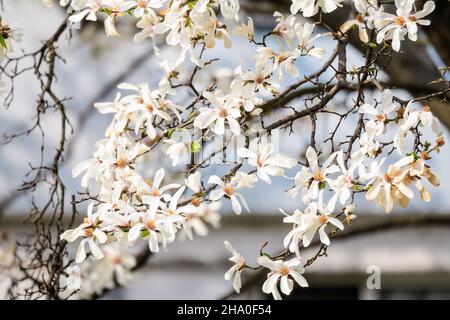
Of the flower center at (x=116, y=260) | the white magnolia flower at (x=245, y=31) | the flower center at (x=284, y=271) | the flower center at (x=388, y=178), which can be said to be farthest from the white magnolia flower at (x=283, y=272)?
the flower center at (x=116, y=260)

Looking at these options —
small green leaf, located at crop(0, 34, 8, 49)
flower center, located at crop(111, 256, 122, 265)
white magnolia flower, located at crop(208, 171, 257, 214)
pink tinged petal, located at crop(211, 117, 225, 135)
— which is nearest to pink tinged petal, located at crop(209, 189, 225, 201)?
white magnolia flower, located at crop(208, 171, 257, 214)

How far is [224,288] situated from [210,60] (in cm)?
285

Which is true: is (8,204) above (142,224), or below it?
above

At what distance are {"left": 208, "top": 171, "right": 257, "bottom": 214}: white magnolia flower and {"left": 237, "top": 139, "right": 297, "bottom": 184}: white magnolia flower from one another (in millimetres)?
24

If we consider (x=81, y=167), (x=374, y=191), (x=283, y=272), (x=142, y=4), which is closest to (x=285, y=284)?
(x=283, y=272)

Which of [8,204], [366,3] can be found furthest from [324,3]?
[8,204]

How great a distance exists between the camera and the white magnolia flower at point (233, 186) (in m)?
1.28

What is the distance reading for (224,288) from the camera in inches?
163

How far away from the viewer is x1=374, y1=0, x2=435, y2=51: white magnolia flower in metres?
1.26

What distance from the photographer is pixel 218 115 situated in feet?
4.33

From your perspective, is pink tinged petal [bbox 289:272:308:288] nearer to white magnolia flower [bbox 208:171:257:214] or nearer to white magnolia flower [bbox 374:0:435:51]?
white magnolia flower [bbox 208:171:257:214]

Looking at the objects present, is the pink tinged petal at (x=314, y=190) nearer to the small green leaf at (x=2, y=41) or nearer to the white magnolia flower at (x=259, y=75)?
the white magnolia flower at (x=259, y=75)
